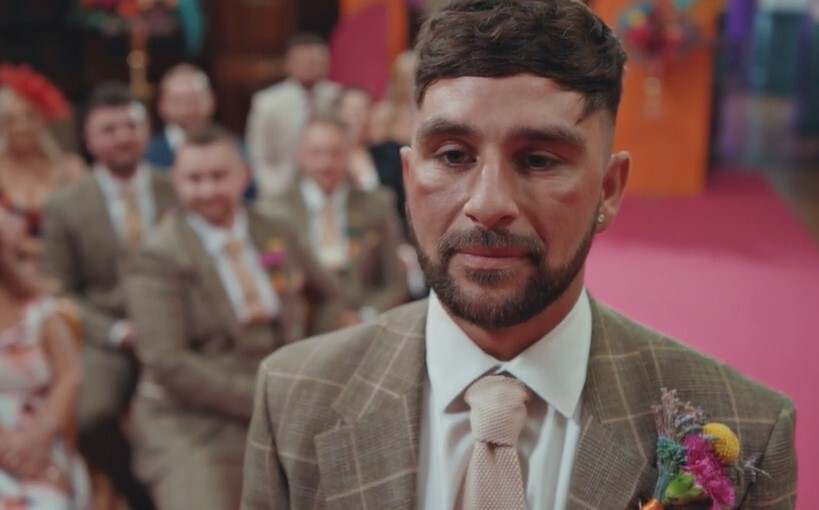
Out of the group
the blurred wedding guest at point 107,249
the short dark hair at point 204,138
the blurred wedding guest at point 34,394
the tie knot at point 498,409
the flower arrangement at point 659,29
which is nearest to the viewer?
the tie knot at point 498,409

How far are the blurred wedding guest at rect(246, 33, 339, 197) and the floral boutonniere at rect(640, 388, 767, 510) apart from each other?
445 cm

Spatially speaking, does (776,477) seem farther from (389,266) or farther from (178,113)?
(178,113)

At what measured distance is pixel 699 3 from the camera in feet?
21.4

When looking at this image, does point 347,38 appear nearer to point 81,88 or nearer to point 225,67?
point 225,67

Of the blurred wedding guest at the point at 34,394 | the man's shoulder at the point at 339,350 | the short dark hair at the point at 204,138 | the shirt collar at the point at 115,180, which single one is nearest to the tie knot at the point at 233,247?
the short dark hair at the point at 204,138

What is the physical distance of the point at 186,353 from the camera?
106 inches

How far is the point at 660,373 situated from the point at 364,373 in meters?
0.39

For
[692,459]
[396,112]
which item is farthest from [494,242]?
[396,112]

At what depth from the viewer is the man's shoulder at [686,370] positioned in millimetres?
1179

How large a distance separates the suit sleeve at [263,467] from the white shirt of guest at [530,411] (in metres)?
0.19

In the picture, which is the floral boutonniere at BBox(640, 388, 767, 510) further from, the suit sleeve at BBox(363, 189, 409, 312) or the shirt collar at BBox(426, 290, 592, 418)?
the suit sleeve at BBox(363, 189, 409, 312)

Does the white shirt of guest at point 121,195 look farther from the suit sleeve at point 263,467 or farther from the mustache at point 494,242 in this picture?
the mustache at point 494,242

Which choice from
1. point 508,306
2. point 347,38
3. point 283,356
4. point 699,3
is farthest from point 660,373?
point 347,38

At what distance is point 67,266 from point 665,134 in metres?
4.71
